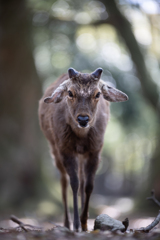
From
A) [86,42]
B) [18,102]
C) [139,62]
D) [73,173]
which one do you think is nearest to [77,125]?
[73,173]

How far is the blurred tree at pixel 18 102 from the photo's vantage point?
1248 cm

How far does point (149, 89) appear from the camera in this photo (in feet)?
39.7

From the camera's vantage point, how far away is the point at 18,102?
12.9 meters

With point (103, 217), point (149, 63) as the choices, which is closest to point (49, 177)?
point (149, 63)

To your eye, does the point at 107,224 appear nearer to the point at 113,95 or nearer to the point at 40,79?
the point at 113,95

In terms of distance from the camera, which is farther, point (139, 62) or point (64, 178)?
point (139, 62)

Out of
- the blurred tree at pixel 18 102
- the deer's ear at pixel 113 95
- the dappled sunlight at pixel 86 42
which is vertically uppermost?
the dappled sunlight at pixel 86 42

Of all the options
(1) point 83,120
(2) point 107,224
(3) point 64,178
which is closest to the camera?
(2) point 107,224

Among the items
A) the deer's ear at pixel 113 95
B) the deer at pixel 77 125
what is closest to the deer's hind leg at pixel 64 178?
the deer at pixel 77 125

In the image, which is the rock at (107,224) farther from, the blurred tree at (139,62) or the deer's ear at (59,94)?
the blurred tree at (139,62)

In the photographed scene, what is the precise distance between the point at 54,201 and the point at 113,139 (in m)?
16.0

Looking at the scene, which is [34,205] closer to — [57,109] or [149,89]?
[149,89]

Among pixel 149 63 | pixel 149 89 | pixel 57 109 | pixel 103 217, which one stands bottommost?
pixel 103 217

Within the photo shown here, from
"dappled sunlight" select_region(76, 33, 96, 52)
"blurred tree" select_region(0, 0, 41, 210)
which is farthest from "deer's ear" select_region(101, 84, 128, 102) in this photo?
"dappled sunlight" select_region(76, 33, 96, 52)
